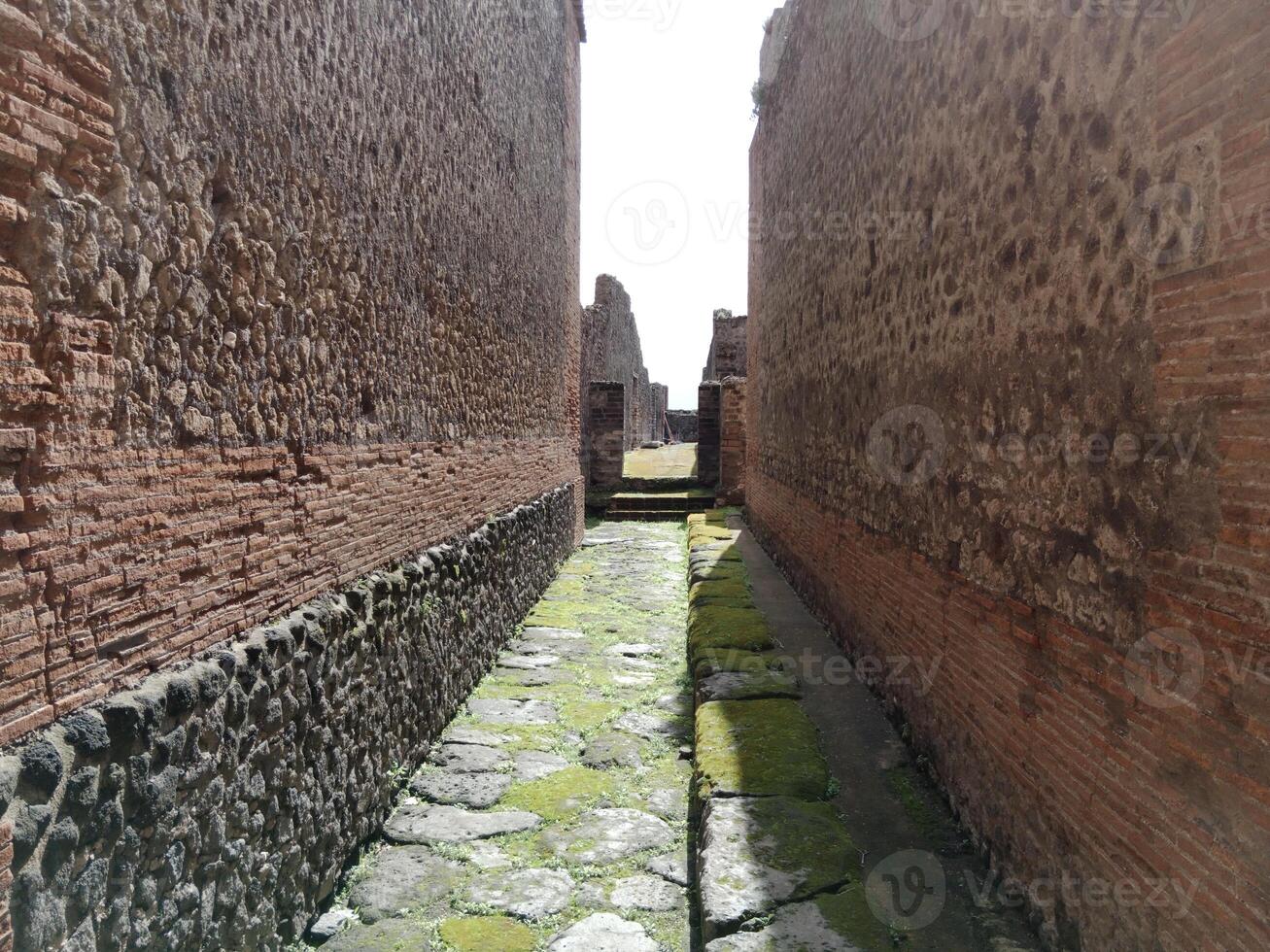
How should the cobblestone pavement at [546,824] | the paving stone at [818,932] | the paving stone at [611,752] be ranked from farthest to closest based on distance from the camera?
the paving stone at [611,752]
the cobblestone pavement at [546,824]
the paving stone at [818,932]

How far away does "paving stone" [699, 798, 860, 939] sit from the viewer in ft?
8.21

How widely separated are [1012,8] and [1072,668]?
7.32ft

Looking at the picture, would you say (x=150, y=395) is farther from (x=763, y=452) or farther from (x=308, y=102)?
(x=763, y=452)

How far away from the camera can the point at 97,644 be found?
73.3 inches

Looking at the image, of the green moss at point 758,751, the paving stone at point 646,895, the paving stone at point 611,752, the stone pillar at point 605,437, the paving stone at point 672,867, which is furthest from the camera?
the stone pillar at point 605,437

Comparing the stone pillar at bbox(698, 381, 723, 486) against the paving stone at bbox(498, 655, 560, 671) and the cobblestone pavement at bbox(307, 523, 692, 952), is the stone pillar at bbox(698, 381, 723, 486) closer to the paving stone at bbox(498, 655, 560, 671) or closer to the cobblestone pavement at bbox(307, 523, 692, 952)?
the cobblestone pavement at bbox(307, 523, 692, 952)

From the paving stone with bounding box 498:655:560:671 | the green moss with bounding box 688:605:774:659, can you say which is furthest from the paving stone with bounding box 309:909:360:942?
the paving stone with bounding box 498:655:560:671

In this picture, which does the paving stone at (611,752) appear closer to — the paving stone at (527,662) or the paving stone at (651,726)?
the paving stone at (651,726)

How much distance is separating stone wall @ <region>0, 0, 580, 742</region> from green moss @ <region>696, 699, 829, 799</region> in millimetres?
1732

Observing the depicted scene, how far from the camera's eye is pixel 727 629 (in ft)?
18.0

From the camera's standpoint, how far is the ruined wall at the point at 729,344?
19688 millimetres

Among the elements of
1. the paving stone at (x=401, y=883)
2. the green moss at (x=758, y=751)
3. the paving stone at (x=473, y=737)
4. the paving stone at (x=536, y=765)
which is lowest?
the paving stone at (x=401, y=883)

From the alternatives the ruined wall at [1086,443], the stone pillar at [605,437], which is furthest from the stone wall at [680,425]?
the ruined wall at [1086,443]

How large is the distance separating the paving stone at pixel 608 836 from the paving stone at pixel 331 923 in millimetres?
814
